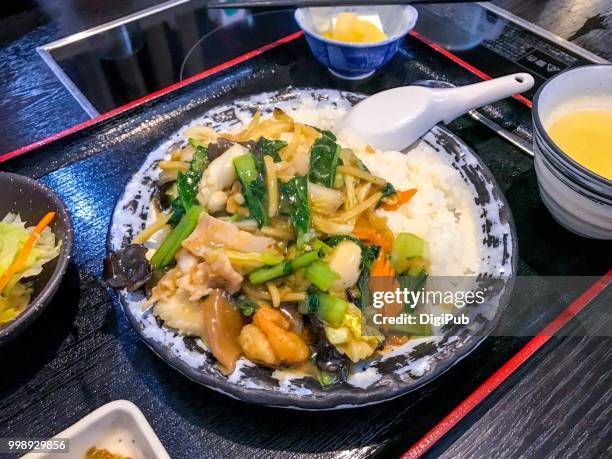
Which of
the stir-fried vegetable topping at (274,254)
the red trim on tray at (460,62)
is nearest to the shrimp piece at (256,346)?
the stir-fried vegetable topping at (274,254)

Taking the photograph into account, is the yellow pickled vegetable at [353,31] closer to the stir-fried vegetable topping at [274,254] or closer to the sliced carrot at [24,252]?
the stir-fried vegetable topping at [274,254]

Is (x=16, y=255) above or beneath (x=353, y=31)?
beneath

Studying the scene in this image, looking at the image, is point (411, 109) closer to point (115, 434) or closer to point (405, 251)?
point (405, 251)

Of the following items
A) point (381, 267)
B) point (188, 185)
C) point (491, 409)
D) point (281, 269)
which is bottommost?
point (491, 409)

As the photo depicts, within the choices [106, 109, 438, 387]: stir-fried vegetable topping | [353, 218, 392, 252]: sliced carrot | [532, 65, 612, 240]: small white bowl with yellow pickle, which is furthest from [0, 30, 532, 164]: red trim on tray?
[353, 218, 392, 252]: sliced carrot

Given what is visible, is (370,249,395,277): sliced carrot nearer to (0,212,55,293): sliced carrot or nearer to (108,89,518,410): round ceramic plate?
(108,89,518,410): round ceramic plate

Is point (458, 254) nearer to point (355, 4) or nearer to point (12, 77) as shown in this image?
point (355, 4)

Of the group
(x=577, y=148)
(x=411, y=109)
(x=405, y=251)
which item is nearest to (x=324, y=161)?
(x=405, y=251)
